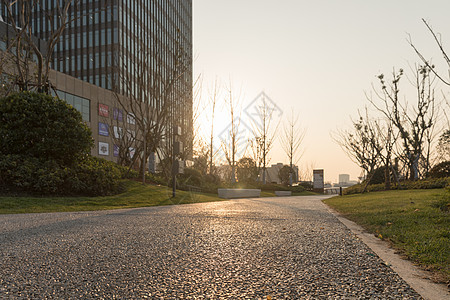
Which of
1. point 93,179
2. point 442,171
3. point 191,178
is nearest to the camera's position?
point 93,179

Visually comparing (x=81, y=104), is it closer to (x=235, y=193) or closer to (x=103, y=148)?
(x=103, y=148)

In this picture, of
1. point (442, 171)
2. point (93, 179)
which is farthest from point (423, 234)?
point (442, 171)

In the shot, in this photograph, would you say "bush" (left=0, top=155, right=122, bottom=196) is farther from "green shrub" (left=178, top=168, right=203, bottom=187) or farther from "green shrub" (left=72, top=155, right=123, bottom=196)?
"green shrub" (left=178, top=168, right=203, bottom=187)

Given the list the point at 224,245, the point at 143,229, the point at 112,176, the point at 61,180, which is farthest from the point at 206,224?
the point at 112,176

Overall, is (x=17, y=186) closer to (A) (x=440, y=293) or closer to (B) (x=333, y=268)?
(B) (x=333, y=268)

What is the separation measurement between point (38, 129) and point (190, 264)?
11.5m

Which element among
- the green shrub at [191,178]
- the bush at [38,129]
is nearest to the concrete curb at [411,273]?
the bush at [38,129]

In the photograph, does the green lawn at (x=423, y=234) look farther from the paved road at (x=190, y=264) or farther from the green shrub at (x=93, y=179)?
the green shrub at (x=93, y=179)

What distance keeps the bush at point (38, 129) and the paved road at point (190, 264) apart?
7.72 m

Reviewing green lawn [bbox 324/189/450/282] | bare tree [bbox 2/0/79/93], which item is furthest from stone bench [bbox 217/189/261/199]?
green lawn [bbox 324/189/450/282]

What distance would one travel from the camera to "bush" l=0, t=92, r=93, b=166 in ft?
41.9

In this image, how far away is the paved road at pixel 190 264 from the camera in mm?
2803

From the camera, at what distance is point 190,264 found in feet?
11.9

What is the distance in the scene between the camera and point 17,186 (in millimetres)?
11617
